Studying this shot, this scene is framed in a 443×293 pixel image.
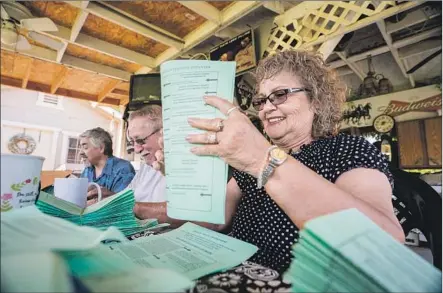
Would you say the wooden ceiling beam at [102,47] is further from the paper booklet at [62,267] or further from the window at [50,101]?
the paper booklet at [62,267]

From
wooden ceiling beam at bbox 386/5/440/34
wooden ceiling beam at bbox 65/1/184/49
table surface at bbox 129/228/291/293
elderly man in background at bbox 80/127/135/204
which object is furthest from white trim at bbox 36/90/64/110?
wooden ceiling beam at bbox 386/5/440/34

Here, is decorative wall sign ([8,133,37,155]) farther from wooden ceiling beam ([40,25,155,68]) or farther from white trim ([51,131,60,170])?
white trim ([51,131,60,170])

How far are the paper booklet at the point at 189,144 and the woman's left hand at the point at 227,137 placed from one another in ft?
0.04

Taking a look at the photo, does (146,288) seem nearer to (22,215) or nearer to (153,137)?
(22,215)

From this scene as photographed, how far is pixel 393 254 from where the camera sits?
0.90ft

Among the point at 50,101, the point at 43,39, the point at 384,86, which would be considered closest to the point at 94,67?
the point at 43,39

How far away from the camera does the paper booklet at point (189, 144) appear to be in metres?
0.46

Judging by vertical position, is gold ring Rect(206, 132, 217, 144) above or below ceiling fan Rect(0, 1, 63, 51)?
below

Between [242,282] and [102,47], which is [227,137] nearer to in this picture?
[242,282]

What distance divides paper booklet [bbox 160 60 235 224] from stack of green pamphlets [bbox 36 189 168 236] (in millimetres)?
212

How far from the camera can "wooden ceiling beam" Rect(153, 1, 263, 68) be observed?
8.59 feet

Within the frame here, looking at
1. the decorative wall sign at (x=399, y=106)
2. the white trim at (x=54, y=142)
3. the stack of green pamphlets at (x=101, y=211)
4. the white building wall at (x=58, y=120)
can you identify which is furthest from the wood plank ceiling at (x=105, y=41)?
the decorative wall sign at (x=399, y=106)

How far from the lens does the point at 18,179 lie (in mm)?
353

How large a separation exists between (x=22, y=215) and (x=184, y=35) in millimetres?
3415
